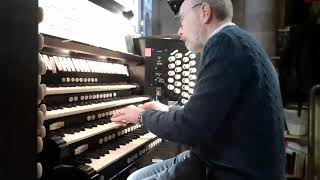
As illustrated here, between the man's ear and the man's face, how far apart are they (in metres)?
0.03

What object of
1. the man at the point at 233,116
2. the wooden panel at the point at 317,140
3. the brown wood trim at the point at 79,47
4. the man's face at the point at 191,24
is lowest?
the wooden panel at the point at 317,140

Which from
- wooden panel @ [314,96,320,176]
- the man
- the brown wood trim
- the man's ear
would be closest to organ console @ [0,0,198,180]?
the brown wood trim

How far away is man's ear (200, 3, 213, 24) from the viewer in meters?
1.46

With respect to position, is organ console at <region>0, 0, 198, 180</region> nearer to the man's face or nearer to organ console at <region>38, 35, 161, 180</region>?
organ console at <region>38, 35, 161, 180</region>

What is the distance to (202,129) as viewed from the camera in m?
1.23

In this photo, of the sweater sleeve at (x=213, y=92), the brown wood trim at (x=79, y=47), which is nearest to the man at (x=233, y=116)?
the sweater sleeve at (x=213, y=92)

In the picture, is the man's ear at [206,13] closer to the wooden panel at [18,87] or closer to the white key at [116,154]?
the wooden panel at [18,87]

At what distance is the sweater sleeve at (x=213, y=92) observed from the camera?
121cm

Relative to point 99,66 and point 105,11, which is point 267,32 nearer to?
point 105,11

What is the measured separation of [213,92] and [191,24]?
1.51ft

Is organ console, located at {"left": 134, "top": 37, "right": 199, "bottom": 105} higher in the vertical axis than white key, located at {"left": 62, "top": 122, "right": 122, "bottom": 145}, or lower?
higher

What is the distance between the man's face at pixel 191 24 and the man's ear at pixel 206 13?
1.2 inches

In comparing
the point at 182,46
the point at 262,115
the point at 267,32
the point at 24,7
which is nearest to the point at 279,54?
the point at 267,32

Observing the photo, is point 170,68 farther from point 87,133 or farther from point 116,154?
point 87,133
